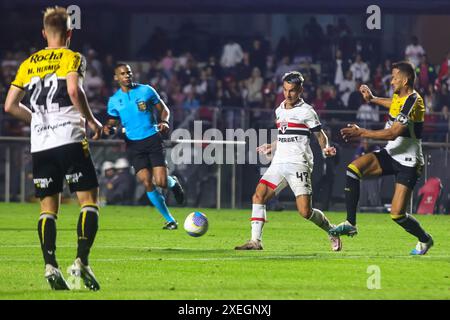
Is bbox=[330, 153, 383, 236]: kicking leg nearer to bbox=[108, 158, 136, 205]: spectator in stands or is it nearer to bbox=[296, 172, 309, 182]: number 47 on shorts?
bbox=[296, 172, 309, 182]: number 47 on shorts

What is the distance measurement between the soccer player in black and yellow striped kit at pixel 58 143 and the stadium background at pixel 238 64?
580 inches

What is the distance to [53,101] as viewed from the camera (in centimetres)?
1117

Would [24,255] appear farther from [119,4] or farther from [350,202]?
[119,4]

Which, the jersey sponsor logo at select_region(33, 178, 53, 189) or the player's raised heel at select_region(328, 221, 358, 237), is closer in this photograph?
the jersey sponsor logo at select_region(33, 178, 53, 189)

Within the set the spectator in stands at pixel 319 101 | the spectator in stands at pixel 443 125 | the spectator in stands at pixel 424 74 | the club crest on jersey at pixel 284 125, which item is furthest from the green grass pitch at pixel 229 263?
the spectator in stands at pixel 424 74

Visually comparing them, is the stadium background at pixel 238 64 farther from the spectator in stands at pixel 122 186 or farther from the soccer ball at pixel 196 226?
the soccer ball at pixel 196 226

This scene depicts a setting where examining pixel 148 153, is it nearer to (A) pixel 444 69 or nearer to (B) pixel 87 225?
(B) pixel 87 225

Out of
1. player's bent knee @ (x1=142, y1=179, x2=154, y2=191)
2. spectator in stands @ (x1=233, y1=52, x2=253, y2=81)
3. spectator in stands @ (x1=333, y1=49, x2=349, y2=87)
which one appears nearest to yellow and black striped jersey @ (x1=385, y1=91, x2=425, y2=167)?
player's bent knee @ (x1=142, y1=179, x2=154, y2=191)

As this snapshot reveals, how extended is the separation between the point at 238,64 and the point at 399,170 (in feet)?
54.9

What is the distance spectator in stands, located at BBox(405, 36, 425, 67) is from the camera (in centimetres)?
3023

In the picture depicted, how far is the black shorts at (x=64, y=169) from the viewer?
36.5ft
